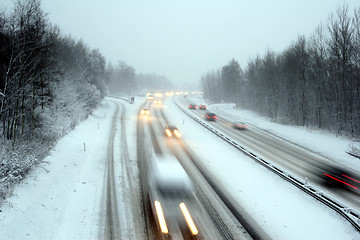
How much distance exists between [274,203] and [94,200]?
933cm

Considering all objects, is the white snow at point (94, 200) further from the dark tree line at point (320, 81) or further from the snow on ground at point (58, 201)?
the dark tree line at point (320, 81)

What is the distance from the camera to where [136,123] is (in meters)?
30.7

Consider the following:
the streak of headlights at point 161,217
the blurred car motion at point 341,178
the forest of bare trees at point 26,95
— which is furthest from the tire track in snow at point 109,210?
the blurred car motion at point 341,178

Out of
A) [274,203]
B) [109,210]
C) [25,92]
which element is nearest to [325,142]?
[274,203]

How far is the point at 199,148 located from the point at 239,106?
51457mm

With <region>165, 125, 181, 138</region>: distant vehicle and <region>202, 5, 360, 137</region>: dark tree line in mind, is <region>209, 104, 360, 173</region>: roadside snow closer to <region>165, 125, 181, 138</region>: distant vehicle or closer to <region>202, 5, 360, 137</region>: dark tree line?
<region>202, 5, 360, 137</region>: dark tree line

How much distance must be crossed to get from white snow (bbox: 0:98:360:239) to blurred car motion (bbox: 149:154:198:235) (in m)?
1.76

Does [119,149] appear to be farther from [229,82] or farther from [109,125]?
[229,82]

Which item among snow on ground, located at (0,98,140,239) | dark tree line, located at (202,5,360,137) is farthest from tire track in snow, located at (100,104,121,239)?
dark tree line, located at (202,5,360,137)

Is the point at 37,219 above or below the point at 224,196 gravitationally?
above

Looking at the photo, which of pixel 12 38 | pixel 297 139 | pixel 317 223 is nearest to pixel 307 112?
pixel 297 139

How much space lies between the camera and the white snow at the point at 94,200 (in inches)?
320

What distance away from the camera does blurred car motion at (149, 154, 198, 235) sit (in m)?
8.83

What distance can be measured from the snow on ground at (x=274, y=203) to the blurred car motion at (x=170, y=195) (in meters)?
3.03
